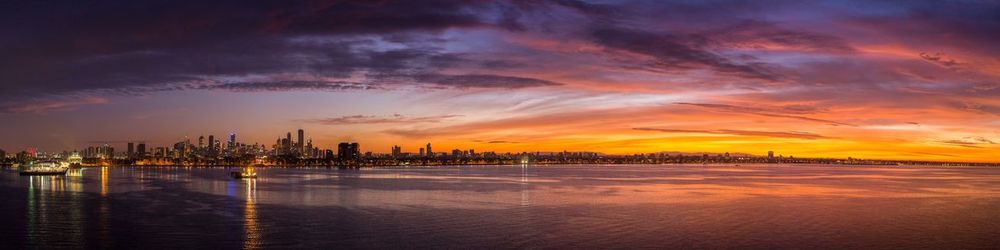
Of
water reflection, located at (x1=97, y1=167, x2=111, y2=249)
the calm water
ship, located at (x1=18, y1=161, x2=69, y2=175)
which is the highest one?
ship, located at (x1=18, y1=161, x2=69, y2=175)

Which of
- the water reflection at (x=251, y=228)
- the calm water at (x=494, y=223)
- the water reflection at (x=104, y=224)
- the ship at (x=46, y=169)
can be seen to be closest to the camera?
the water reflection at (x=251, y=228)

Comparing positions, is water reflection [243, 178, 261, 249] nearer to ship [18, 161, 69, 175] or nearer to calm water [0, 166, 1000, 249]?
calm water [0, 166, 1000, 249]

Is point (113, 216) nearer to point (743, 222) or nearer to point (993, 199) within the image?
point (743, 222)

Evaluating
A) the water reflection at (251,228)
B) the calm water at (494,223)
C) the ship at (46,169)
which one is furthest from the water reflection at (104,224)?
the ship at (46,169)

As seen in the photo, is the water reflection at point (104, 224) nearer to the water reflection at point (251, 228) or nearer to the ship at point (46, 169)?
the water reflection at point (251, 228)

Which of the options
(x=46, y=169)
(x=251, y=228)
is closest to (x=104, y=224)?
(x=251, y=228)

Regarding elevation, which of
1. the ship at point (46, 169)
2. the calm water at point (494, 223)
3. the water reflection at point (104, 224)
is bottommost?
the calm water at point (494, 223)

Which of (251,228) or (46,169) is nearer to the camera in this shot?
(251,228)

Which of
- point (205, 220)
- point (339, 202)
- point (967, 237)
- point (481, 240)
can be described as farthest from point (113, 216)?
point (967, 237)

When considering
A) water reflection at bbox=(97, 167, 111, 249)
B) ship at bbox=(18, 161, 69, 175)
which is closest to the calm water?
water reflection at bbox=(97, 167, 111, 249)

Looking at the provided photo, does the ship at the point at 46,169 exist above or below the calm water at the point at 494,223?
above

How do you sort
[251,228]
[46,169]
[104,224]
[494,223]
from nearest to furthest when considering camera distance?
[251,228] < [104,224] < [494,223] < [46,169]

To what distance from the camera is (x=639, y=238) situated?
1485 inches

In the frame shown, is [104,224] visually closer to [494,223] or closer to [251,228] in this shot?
[251,228]
